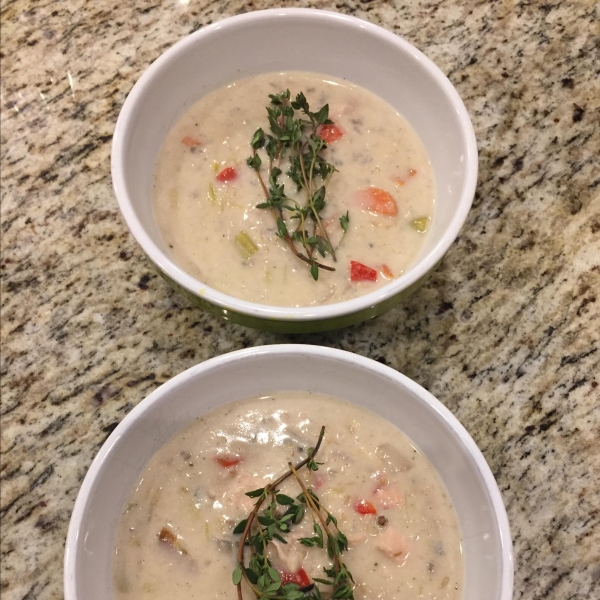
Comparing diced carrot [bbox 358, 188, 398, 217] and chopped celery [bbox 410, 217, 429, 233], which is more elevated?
diced carrot [bbox 358, 188, 398, 217]

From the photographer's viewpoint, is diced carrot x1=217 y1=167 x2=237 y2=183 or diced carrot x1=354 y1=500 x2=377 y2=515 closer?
diced carrot x1=354 y1=500 x2=377 y2=515

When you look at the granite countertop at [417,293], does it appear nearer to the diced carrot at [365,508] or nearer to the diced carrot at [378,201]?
the diced carrot at [378,201]

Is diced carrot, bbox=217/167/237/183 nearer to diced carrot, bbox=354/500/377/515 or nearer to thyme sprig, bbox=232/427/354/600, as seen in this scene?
thyme sprig, bbox=232/427/354/600

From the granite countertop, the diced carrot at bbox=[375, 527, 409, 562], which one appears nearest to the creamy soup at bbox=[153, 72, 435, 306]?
the granite countertop

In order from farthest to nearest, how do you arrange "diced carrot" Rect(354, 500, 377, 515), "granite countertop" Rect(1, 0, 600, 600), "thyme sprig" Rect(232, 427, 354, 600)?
"granite countertop" Rect(1, 0, 600, 600)
"diced carrot" Rect(354, 500, 377, 515)
"thyme sprig" Rect(232, 427, 354, 600)

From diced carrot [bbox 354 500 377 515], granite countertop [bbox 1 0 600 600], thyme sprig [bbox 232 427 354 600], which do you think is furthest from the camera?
granite countertop [bbox 1 0 600 600]

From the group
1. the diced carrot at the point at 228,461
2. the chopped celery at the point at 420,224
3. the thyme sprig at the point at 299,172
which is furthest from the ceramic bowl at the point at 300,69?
the diced carrot at the point at 228,461

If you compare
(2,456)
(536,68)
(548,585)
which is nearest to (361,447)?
(548,585)
